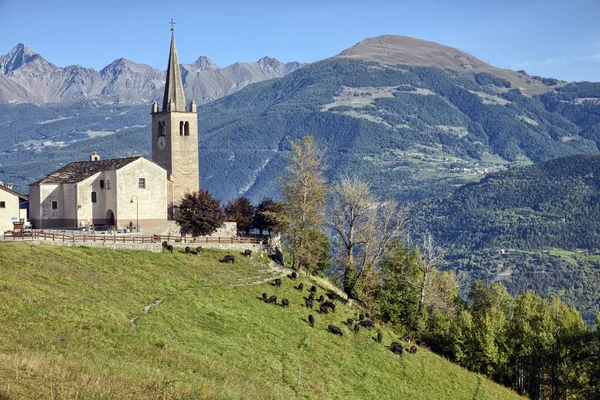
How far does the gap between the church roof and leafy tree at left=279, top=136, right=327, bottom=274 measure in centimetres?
1507

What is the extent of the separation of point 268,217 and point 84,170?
19126mm

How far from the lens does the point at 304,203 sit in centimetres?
7606

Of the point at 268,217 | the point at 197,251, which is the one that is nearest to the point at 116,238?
the point at 197,251

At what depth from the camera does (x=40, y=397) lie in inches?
941

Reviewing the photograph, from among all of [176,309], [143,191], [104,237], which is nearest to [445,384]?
[176,309]

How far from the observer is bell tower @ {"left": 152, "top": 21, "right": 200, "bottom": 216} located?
85.1m

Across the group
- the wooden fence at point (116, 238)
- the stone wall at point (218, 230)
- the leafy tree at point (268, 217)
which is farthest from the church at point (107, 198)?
the leafy tree at point (268, 217)

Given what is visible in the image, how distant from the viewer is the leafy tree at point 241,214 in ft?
282

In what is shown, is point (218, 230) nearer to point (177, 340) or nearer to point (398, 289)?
point (398, 289)

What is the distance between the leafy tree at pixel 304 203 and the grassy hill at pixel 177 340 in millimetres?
4447

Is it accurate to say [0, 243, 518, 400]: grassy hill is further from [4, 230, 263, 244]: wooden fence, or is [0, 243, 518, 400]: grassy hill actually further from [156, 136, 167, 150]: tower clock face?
[156, 136, 167, 150]: tower clock face

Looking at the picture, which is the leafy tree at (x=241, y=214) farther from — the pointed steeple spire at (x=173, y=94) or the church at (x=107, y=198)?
the pointed steeple spire at (x=173, y=94)

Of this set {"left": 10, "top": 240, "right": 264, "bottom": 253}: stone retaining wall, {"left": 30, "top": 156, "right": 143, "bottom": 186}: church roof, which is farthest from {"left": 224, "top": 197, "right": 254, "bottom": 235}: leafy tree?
{"left": 30, "top": 156, "right": 143, "bottom": 186}: church roof

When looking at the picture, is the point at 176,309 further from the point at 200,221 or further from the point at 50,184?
the point at 50,184
